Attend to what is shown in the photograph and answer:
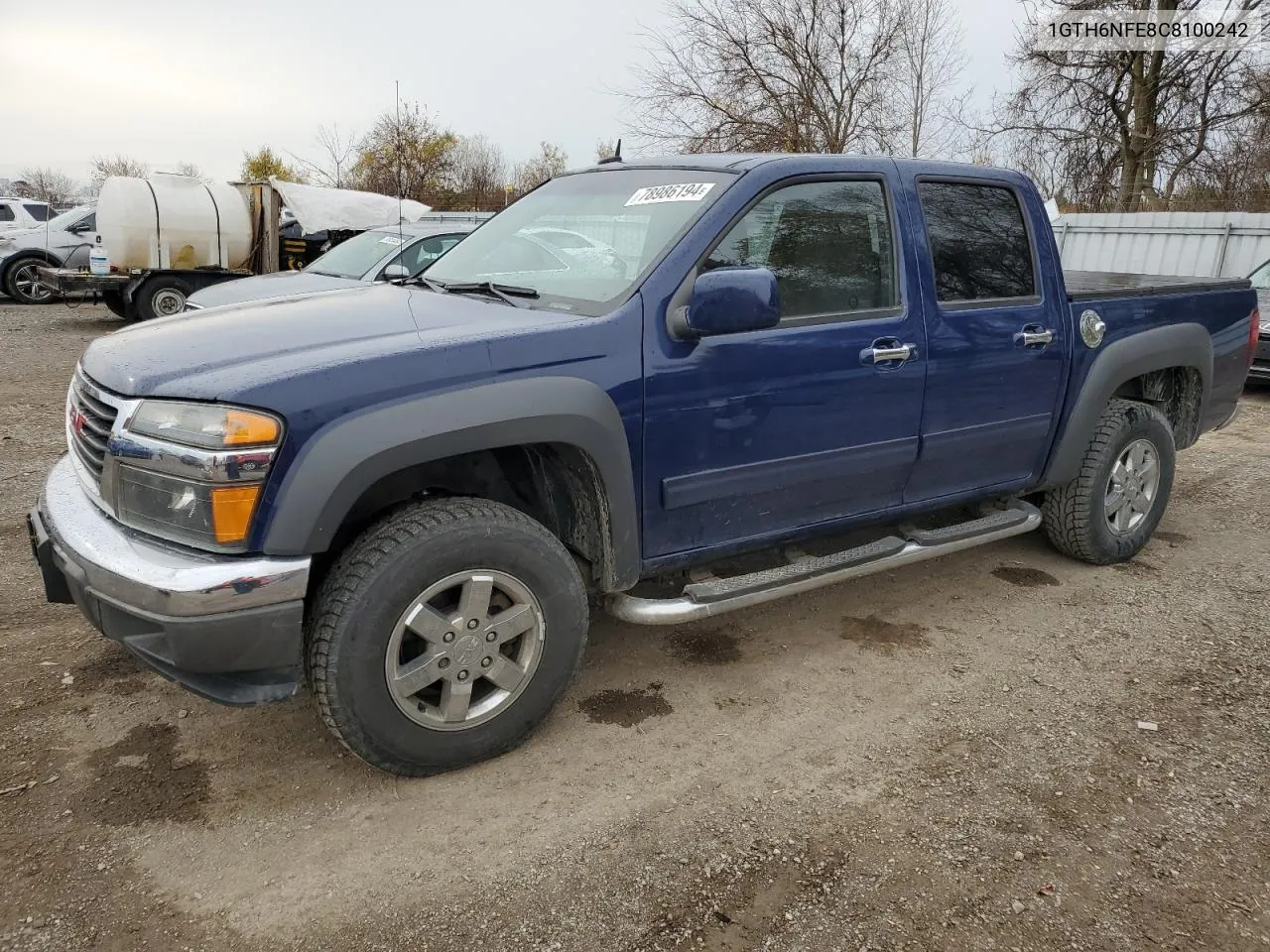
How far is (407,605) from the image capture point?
2.51 m

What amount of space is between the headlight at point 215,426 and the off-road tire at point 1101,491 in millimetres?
3611

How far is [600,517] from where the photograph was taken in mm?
2865

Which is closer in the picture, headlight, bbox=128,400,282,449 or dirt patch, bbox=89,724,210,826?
headlight, bbox=128,400,282,449

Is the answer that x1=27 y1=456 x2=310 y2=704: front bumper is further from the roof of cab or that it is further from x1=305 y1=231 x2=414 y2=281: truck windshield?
x1=305 y1=231 x2=414 y2=281: truck windshield

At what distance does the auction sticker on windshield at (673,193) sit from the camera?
3094 mm

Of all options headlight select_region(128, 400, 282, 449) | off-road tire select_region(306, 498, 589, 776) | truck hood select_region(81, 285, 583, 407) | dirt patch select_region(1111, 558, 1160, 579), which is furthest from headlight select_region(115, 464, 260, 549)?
dirt patch select_region(1111, 558, 1160, 579)

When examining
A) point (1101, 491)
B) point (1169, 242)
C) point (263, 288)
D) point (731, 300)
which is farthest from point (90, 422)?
point (1169, 242)

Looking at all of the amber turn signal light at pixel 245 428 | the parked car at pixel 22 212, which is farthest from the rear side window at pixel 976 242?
the parked car at pixel 22 212

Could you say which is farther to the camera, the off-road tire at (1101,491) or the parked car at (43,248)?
the parked car at (43,248)

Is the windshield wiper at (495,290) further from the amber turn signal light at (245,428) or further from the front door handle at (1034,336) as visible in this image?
the front door handle at (1034,336)

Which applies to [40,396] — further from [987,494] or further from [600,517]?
[987,494]

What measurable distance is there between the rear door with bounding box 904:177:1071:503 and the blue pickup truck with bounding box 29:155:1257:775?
0.01 m

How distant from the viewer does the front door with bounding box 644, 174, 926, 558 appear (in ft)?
9.44

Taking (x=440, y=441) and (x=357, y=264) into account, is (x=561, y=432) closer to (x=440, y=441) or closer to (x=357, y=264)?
(x=440, y=441)
